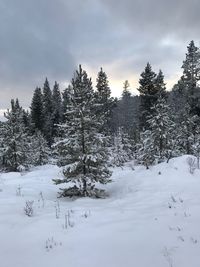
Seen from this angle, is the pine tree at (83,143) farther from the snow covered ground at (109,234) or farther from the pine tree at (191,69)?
the pine tree at (191,69)

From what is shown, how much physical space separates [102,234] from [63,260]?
145 centimetres

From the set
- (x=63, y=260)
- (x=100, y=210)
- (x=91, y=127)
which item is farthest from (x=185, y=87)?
(x=63, y=260)

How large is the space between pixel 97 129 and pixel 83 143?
1.08 m

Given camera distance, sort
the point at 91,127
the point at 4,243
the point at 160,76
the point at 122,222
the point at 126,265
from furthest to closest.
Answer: the point at 160,76 → the point at 91,127 → the point at 122,222 → the point at 4,243 → the point at 126,265

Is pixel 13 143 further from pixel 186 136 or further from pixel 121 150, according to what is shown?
pixel 121 150

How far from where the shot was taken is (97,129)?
16312 millimetres

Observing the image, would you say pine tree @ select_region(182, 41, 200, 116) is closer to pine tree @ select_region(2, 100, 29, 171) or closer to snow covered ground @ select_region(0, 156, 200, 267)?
pine tree @ select_region(2, 100, 29, 171)

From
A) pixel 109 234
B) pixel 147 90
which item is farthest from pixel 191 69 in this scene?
pixel 109 234

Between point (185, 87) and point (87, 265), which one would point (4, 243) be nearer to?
point (87, 265)

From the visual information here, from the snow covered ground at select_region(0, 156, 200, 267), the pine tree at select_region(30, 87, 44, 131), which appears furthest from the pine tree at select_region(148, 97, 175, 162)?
the pine tree at select_region(30, 87, 44, 131)

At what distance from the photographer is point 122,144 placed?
59062mm

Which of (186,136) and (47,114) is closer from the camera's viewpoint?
(186,136)

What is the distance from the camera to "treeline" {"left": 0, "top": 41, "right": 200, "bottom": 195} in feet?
51.7

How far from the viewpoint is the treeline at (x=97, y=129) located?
15.8 meters
